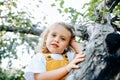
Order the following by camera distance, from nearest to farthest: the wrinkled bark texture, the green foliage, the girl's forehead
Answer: the wrinkled bark texture
the girl's forehead
the green foliage

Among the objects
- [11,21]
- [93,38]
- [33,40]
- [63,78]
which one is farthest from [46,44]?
[33,40]

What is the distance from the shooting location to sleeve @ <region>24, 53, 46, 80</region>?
239 centimetres

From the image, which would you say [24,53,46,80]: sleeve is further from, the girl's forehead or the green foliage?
the green foliage

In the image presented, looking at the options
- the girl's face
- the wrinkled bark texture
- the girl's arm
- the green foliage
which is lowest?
the wrinkled bark texture

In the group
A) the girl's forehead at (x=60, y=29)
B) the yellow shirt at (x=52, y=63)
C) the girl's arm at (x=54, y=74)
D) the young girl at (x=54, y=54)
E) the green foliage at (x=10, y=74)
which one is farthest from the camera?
the green foliage at (x=10, y=74)

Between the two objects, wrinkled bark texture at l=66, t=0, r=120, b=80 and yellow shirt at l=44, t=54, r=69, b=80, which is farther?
yellow shirt at l=44, t=54, r=69, b=80

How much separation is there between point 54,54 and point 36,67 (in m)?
0.24

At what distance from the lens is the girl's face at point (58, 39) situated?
2580 mm

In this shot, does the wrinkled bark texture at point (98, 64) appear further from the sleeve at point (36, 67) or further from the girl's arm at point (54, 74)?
the sleeve at point (36, 67)

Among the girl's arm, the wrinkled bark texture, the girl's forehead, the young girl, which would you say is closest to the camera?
the wrinkled bark texture

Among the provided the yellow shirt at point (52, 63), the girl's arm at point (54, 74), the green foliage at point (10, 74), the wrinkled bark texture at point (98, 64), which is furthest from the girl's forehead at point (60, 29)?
the green foliage at point (10, 74)

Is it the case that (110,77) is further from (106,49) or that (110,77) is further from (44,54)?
(44,54)

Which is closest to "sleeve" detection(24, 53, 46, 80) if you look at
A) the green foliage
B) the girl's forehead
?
the girl's forehead

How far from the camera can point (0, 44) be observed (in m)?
9.10
